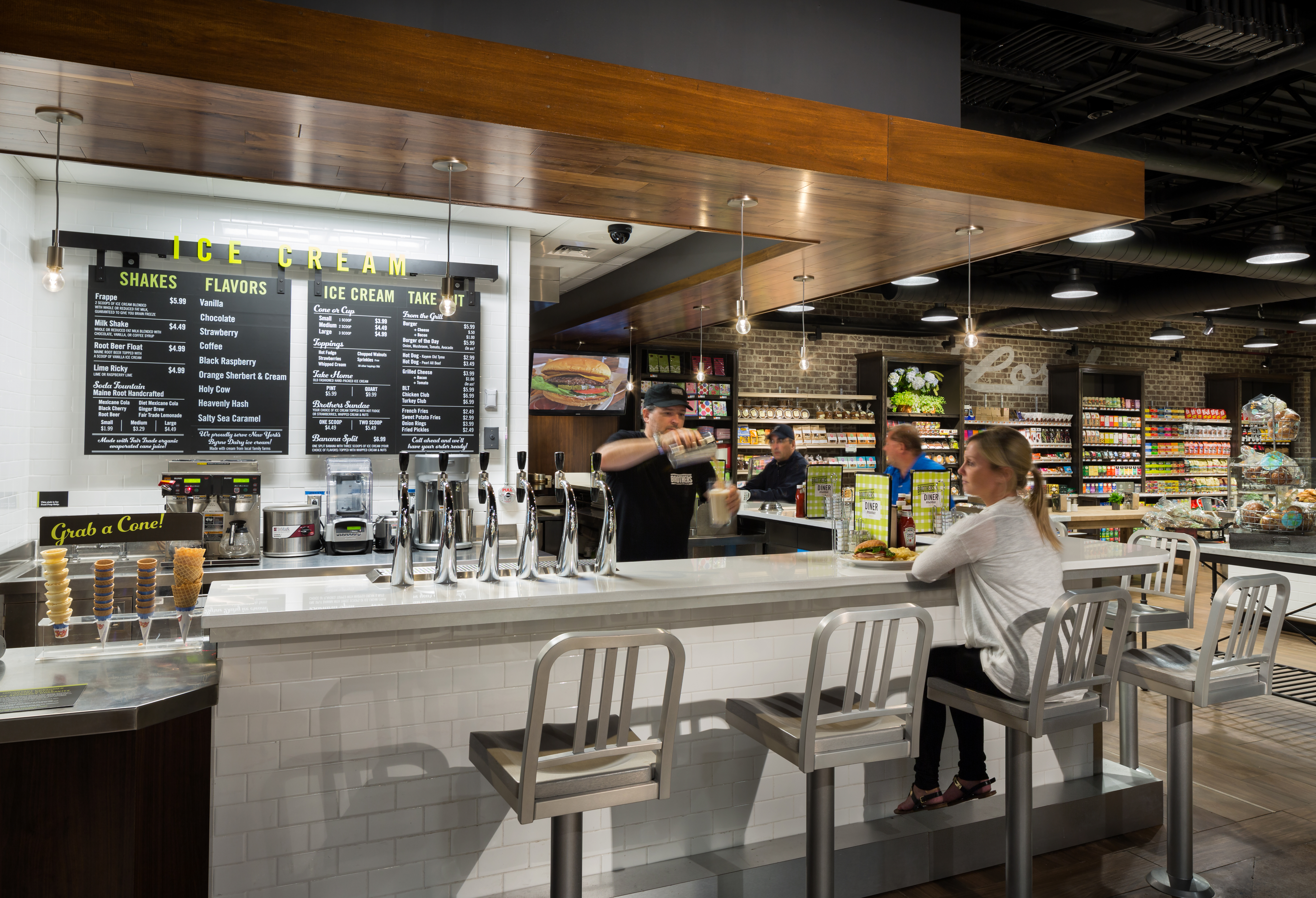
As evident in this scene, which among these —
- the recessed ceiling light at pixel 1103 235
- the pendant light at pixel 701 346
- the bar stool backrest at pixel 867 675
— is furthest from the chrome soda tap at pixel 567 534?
the pendant light at pixel 701 346

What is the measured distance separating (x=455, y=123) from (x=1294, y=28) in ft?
13.4

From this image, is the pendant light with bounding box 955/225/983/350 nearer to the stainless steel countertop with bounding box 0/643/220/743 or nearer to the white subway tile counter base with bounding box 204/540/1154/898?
the white subway tile counter base with bounding box 204/540/1154/898

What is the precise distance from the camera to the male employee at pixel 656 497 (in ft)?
14.2

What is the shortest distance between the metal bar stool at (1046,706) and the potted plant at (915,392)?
8.53 meters

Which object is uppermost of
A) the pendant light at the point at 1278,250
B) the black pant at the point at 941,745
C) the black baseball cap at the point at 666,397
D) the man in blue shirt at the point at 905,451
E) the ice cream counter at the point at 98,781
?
the pendant light at the point at 1278,250

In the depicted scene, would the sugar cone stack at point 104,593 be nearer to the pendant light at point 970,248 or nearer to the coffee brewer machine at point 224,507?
the coffee brewer machine at point 224,507

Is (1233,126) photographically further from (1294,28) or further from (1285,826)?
(1285,826)

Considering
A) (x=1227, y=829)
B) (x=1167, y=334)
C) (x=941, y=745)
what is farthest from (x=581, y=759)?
(x=1167, y=334)

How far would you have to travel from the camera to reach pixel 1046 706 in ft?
8.66

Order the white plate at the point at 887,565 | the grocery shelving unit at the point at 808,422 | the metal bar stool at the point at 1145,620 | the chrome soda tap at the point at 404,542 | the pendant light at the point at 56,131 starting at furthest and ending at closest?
1. the grocery shelving unit at the point at 808,422
2. the metal bar stool at the point at 1145,620
3. the white plate at the point at 887,565
4. the pendant light at the point at 56,131
5. the chrome soda tap at the point at 404,542

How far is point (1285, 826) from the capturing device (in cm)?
354

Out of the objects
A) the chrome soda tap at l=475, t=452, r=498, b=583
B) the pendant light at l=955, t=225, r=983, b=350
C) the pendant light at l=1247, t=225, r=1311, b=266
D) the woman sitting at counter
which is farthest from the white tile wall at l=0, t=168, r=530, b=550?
the pendant light at l=1247, t=225, r=1311, b=266

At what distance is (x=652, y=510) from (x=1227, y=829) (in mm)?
2900

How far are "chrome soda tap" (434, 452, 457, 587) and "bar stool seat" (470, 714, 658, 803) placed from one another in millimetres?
611
